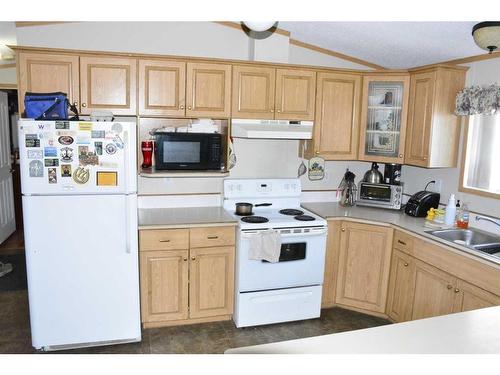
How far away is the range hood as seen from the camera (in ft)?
10.5

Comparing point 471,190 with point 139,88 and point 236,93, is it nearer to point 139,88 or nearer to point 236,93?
point 236,93

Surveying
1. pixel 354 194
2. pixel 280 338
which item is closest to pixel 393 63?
pixel 354 194

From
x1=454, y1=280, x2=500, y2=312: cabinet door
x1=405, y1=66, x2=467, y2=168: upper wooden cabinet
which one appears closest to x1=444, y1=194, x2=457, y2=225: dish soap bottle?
x1=405, y1=66, x2=467, y2=168: upper wooden cabinet

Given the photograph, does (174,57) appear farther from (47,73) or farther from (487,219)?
(487,219)

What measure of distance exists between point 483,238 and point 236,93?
223 cm

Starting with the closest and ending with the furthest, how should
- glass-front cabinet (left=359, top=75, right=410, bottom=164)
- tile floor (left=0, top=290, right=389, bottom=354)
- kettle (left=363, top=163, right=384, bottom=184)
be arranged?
tile floor (left=0, top=290, right=389, bottom=354) → glass-front cabinet (left=359, top=75, right=410, bottom=164) → kettle (left=363, top=163, right=384, bottom=184)

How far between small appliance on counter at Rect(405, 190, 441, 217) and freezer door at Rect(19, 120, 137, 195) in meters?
2.36

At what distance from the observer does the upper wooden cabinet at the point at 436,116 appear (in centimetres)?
314

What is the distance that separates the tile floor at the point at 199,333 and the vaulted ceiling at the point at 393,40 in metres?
2.28

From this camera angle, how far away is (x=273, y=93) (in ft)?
10.9

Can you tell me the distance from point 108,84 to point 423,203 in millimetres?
2783

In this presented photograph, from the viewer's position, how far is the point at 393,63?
370 cm

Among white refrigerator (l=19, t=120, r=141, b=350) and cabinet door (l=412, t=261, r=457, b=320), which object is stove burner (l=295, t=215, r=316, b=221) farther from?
white refrigerator (l=19, t=120, r=141, b=350)

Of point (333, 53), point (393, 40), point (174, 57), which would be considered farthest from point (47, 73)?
point (393, 40)
